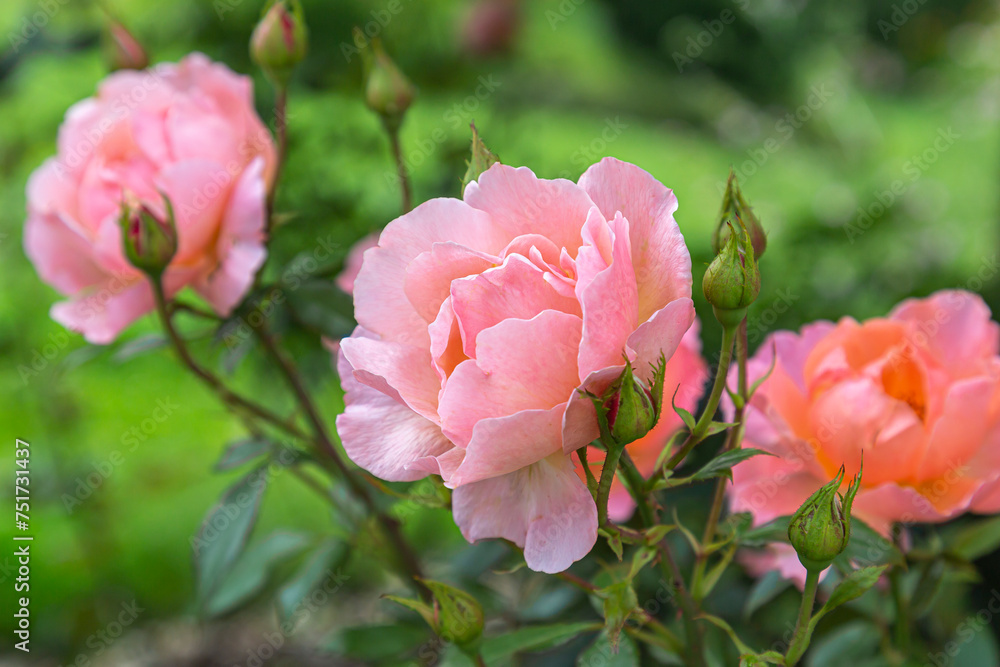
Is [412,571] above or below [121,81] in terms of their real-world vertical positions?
below

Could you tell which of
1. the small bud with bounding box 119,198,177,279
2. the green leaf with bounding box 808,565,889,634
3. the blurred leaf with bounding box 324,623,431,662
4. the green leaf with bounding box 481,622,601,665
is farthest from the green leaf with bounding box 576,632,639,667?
the small bud with bounding box 119,198,177,279

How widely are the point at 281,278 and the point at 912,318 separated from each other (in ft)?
1.40

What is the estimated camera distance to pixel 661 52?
381cm

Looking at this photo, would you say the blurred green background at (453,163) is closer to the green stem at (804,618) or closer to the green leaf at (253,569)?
the green leaf at (253,569)

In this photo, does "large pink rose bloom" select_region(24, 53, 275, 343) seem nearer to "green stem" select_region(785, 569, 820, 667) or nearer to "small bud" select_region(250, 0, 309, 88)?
"small bud" select_region(250, 0, 309, 88)

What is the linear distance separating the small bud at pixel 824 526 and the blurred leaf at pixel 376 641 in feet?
1.33

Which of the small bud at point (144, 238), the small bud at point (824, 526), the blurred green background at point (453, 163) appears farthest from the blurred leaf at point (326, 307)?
the small bud at point (824, 526)

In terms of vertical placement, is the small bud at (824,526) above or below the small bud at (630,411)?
below

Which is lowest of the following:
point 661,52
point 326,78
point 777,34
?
point 661,52

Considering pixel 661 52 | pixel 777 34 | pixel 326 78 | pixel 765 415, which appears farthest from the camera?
pixel 661 52

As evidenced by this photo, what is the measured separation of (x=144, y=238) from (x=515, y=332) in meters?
0.29

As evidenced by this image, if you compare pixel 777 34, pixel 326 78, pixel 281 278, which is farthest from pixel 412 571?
pixel 777 34

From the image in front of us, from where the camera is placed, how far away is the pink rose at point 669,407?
1.77ft

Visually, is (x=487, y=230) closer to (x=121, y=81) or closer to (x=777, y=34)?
(x=121, y=81)
